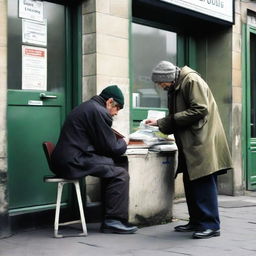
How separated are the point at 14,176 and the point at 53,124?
787 millimetres

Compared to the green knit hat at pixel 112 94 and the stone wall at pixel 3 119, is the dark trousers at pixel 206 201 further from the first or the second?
the stone wall at pixel 3 119

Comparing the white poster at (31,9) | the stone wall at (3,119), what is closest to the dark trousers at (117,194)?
the stone wall at (3,119)

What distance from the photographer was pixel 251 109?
9.43m

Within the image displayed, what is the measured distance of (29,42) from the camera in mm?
5859

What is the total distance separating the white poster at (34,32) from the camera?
5824 millimetres

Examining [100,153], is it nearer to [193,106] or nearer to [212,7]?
[193,106]

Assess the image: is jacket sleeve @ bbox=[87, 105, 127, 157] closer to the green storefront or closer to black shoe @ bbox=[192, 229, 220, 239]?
the green storefront

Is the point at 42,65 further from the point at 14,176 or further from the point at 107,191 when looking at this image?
the point at 107,191

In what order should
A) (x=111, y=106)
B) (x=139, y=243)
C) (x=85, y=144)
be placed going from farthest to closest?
1. (x=111, y=106)
2. (x=85, y=144)
3. (x=139, y=243)

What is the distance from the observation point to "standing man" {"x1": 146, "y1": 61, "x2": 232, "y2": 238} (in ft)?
16.9

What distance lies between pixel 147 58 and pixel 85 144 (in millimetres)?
2771

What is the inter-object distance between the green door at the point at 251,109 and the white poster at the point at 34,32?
13.6 feet

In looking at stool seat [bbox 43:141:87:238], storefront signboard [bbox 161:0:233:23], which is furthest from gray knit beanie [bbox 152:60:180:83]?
storefront signboard [bbox 161:0:233:23]

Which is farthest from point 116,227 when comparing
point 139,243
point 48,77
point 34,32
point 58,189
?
point 34,32
